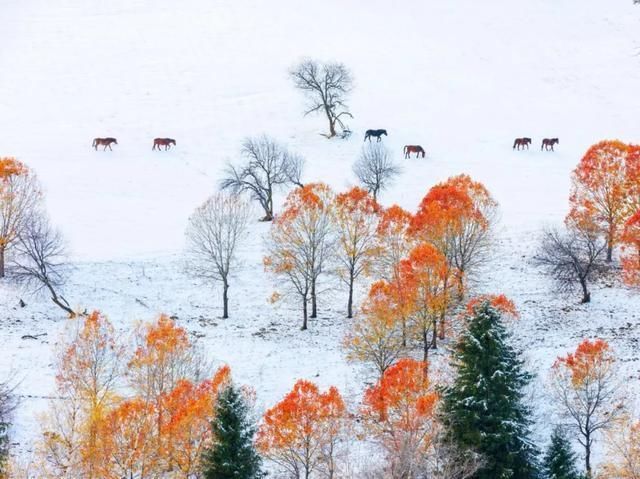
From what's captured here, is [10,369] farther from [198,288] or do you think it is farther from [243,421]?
[243,421]

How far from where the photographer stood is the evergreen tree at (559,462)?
32.9 metres

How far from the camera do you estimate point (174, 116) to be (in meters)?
80.0

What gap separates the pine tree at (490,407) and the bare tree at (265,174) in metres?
30.1

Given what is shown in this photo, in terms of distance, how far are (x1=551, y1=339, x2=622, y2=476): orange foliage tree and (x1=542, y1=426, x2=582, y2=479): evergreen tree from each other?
1865mm

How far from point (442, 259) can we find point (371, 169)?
787 inches

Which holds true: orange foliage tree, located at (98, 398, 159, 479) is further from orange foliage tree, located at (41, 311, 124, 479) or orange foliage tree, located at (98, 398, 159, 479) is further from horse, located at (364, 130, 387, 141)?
horse, located at (364, 130, 387, 141)

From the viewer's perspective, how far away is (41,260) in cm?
4831

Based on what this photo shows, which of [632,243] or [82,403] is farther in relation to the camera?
[632,243]

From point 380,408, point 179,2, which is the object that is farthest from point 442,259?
point 179,2

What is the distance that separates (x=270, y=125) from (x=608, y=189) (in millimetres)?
37082

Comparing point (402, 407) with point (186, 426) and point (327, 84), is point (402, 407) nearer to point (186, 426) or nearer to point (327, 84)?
point (186, 426)

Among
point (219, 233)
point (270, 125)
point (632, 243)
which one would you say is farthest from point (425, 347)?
point (270, 125)

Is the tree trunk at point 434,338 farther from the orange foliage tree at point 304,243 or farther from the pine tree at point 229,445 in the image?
the pine tree at point 229,445

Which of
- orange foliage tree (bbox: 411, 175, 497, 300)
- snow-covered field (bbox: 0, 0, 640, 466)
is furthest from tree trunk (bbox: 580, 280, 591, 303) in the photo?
orange foliage tree (bbox: 411, 175, 497, 300)
